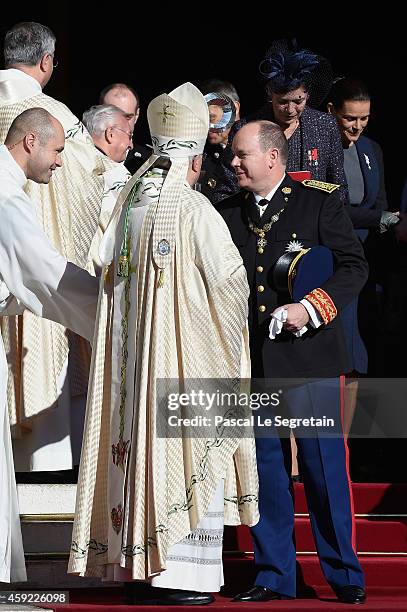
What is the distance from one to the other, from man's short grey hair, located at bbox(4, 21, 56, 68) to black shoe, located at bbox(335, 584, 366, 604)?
2.90 metres

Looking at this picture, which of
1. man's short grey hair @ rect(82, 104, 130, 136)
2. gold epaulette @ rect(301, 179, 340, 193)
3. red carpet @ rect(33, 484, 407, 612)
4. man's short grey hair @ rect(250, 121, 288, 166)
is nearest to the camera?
red carpet @ rect(33, 484, 407, 612)

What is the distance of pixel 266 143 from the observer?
695cm

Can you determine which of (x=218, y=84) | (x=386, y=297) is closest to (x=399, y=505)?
(x=386, y=297)

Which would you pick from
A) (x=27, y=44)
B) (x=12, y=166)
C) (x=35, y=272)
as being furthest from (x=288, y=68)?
(x=35, y=272)

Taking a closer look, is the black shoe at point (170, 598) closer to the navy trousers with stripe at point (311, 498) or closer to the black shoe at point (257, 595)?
the black shoe at point (257, 595)

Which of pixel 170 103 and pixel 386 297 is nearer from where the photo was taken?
pixel 170 103

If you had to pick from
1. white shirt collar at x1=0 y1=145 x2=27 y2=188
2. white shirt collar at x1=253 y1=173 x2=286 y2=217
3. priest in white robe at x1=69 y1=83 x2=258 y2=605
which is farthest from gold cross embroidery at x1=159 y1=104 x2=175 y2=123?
white shirt collar at x1=0 y1=145 x2=27 y2=188

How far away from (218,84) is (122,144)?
2.25 feet

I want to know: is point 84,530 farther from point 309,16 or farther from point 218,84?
point 309,16

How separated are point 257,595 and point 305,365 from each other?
3.14ft

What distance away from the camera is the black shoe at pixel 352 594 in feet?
22.0

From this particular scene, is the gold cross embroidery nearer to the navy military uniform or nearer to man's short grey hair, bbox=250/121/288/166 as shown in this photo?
man's short grey hair, bbox=250/121/288/166

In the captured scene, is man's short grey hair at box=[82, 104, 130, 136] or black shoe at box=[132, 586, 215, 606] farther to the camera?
man's short grey hair at box=[82, 104, 130, 136]

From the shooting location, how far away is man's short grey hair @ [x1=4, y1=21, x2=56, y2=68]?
7781 mm
